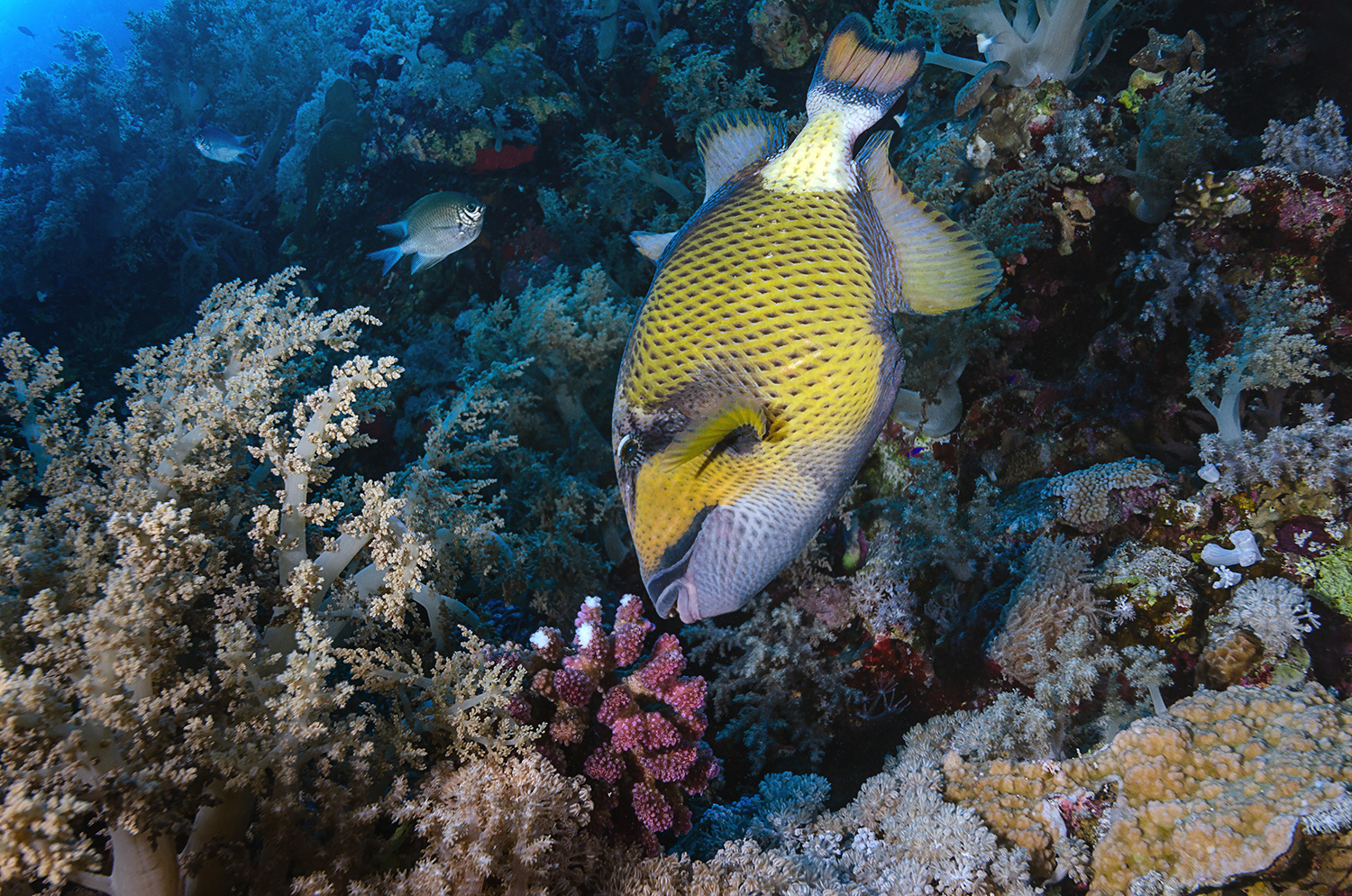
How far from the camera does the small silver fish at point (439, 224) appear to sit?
16.8 feet

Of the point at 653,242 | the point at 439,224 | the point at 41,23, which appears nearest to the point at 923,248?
the point at 653,242

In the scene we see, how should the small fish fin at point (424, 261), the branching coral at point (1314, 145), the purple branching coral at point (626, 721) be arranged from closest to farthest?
the purple branching coral at point (626, 721) → the branching coral at point (1314, 145) → the small fish fin at point (424, 261)

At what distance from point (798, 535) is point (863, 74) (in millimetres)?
1203

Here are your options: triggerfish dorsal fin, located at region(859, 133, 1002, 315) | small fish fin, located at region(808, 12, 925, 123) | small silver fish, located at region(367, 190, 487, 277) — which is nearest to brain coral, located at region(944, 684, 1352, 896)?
triggerfish dorsal fin, located at region(859, 133, 1002, 315)

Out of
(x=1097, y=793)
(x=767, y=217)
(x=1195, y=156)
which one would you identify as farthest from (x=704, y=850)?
(x=1195, y=156)

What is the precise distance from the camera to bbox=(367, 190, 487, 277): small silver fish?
5113 mm

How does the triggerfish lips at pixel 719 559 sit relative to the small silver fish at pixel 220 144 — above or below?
below

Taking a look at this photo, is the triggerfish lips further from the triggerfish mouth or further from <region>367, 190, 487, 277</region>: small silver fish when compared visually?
<region>367, 190, 487, 277</region>: small silver fish

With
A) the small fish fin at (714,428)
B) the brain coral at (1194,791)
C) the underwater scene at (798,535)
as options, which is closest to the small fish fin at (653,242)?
the underwater scene at (798,535)

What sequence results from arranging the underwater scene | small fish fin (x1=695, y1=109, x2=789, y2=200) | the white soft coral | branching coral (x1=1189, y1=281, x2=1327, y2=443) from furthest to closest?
the white soft coral, branching coral (x1=1189, y1=281, x2=1327, y2=443), small fish fin (x1=695, y1=109, x2=789, y2=200), the underwater scene

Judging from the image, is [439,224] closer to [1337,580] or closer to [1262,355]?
[1262,355]

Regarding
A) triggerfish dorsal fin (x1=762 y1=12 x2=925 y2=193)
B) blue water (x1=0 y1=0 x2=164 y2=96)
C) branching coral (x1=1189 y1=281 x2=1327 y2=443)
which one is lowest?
branching coral (x1=1189 y1=281 x2=1327 y2=443)

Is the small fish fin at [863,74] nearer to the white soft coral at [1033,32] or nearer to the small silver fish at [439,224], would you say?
the white soft coral at [1033,32]

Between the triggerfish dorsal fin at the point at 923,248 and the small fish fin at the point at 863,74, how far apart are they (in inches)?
3.9
